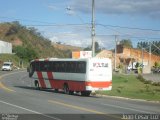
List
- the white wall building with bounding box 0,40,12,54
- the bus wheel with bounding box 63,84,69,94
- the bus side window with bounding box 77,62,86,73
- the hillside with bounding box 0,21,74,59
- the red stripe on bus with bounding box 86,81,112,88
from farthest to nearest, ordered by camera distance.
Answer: the hillside with bounding box 0,21,74,59 → the white wall building with bounding box 0,40,12,54 → the bus wheel with bounding box 63,84,69,94 → the bus side window with bounding box 77,62,86,73 → the red stripe on bus with bounding box 86,81,112,88

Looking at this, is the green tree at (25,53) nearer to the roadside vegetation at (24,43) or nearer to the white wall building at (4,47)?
the roadside vegetation at (24,43)

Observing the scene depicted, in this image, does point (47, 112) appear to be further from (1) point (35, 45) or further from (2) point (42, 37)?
(2) point (42, 37)

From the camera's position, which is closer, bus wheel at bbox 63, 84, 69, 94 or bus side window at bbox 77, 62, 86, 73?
bus side window at bbox 77, 62, 86, 73

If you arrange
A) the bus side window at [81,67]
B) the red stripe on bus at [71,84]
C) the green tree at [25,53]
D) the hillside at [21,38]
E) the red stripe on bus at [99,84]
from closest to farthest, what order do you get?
the red stripe on bus at [99,84] → the bus side window at [81,67] → the red stripe on bus at [71,84] → the green tree at [25,53] → the hillside at [21,38]

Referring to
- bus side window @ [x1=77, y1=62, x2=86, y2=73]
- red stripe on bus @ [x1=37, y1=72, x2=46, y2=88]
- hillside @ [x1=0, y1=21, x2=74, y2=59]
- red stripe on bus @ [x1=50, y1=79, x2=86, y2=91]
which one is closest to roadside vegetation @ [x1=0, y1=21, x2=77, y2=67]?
hillside @ [x1=0, y1=21, x2=74, y2=59]

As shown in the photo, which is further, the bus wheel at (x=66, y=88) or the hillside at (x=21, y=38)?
the hillside at (x=21, y=38)

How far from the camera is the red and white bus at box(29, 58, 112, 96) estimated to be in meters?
35.8

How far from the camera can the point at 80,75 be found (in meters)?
36.3

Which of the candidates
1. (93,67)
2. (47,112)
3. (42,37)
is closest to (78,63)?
(93,67)

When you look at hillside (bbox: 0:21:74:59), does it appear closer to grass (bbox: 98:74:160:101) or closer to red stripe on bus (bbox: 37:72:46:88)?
grass (bbox: 98:74:160:101)

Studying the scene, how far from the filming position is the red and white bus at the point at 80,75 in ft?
118

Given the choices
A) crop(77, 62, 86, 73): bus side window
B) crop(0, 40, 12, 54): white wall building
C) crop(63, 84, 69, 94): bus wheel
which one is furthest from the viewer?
crop(0, 40, 12, 54): white wall building

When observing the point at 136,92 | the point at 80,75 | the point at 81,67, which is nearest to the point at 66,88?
the point at 80,75

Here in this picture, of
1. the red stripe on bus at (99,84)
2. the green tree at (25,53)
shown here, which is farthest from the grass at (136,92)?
the green tree at (25,53)
